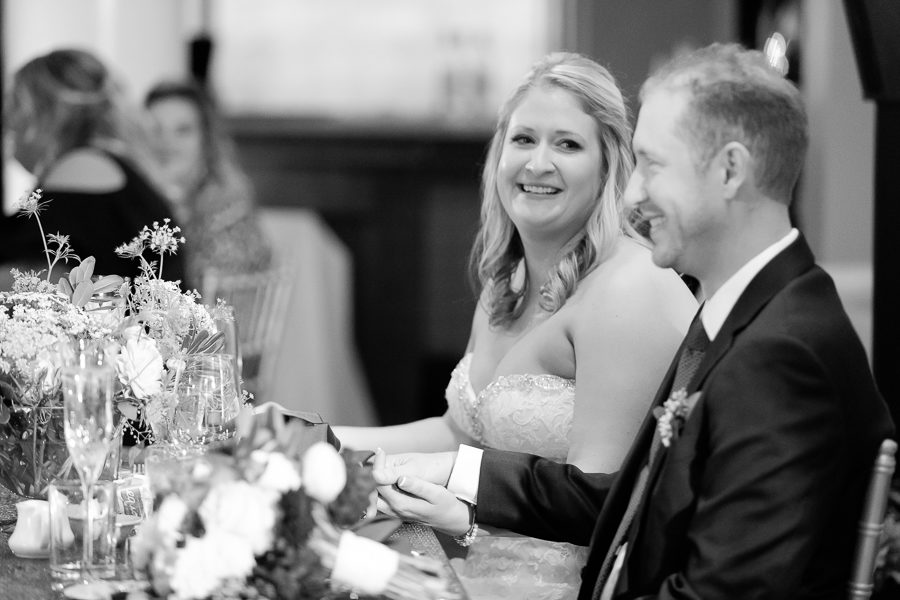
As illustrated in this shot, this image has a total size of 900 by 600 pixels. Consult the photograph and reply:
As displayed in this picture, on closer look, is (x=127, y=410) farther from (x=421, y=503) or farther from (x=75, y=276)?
(x=421, y=503)

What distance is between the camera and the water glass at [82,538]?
1.59 m

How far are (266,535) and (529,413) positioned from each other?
3.32 ft

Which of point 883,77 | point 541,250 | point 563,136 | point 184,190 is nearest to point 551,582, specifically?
point 541,250

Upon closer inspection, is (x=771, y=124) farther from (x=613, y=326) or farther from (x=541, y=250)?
(x=541, y=250)

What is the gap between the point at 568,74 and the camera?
7.54 ft

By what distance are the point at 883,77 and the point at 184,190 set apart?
3.10 m

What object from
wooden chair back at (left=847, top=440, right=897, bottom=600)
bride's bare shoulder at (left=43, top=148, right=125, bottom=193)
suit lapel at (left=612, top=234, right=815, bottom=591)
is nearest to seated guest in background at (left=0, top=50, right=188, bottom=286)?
bride's bare shoulder at (left=43, top=148, right=125, bottom=193)

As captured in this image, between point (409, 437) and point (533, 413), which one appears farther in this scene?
point (409, 437)

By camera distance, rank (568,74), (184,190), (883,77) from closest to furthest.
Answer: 1. (568,74)
2. (883,77)
3. (184,190)

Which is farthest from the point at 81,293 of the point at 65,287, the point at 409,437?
the point at 409,437

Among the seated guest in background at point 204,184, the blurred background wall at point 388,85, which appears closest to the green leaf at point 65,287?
the seated guest in background at point 204,184

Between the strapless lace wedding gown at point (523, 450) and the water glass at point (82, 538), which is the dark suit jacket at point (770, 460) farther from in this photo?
the water glass at point (82, 538)

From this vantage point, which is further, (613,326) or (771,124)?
(613,326)

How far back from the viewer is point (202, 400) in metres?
1.86
